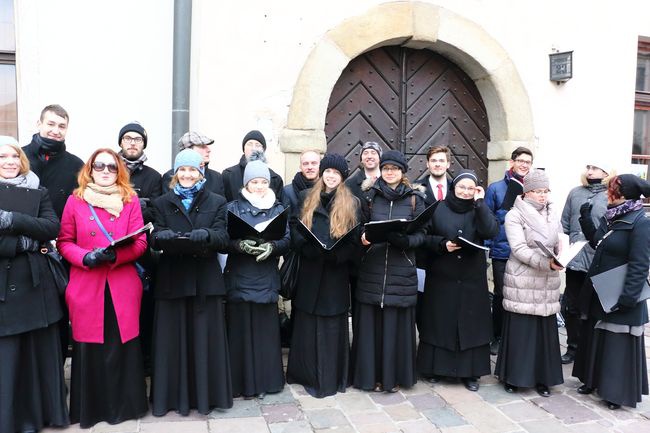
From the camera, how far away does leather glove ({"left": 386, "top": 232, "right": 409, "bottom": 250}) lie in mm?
3758

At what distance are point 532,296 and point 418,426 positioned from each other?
1.25 metres

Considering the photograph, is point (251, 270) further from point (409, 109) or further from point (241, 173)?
point (409, 109)

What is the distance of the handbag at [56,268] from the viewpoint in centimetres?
326

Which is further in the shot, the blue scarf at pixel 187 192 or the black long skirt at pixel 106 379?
the blue scarf at pixel 187 192

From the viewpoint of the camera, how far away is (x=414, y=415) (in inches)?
143

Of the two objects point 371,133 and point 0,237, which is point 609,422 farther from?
point 0,237

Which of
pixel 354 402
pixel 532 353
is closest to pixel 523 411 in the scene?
pixel 532 353

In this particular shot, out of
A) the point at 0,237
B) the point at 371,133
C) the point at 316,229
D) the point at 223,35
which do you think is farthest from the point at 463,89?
the point at 0,237

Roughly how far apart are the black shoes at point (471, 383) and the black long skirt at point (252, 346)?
4.67 ft

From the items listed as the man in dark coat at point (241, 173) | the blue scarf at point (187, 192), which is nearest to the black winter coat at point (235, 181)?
the man in dark coat at point (241, 173)

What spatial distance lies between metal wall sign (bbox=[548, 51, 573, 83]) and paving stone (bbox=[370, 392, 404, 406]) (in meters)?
4.03

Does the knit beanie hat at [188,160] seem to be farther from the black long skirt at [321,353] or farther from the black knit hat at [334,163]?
the black long skirt at [321,353]

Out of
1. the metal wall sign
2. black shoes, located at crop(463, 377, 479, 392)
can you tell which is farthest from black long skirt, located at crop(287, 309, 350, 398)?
the metal wall sign

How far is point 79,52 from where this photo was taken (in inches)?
197
